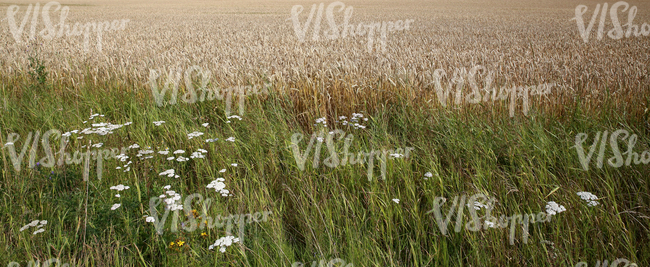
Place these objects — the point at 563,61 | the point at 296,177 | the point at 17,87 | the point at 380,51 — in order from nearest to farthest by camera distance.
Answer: the point at 296,177 < the point at 17,87 < the point at 563,61 < the point at 380,51

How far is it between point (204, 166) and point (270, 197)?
62 cm

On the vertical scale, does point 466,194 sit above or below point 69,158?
below

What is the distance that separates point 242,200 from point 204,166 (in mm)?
561

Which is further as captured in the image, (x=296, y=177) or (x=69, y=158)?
(x=69, y=158)

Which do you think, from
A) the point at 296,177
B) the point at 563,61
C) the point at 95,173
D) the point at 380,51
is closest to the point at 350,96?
the point at 296,177

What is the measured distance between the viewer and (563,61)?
18.8ft

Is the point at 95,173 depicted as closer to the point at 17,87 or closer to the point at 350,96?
the point at 350,96

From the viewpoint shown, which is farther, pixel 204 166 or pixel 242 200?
pixel 204 166

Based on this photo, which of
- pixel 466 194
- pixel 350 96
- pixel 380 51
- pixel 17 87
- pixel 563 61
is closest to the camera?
pixel 466 194

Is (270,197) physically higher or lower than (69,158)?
lower

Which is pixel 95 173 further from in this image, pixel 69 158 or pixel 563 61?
pixel 563 61

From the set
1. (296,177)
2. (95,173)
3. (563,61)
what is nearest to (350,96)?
(296,177)

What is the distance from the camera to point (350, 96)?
146 inches

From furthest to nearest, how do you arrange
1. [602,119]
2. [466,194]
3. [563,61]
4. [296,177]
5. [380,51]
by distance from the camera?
[380,51], [563,61], [602,119], [296,177], [466,194]
